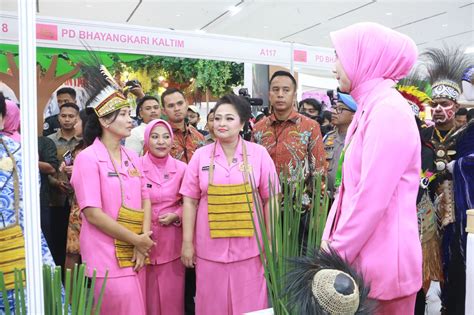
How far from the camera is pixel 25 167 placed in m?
0.88

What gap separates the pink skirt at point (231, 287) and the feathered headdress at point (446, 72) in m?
1.76

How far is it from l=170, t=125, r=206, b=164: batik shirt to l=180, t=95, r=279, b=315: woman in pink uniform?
2.36ft

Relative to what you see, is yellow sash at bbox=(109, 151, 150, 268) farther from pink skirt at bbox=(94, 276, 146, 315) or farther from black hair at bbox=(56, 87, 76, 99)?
black hair at bbox=(56, 87, 76, 99)

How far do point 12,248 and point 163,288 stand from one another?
1053 millimetres

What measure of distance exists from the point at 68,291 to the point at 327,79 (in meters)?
10.5

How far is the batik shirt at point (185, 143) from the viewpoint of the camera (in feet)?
10.1

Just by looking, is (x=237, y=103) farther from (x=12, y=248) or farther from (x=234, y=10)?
(x=234, y=10)

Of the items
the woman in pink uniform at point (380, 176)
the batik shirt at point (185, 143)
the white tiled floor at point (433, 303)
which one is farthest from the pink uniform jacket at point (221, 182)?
the white tiled floor at point (433, 303)

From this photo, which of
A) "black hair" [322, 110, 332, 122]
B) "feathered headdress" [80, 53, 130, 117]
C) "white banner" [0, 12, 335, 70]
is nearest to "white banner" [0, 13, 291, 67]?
"white banner" [0, 12, 335, 70]

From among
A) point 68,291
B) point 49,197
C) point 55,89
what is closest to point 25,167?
point 68,291

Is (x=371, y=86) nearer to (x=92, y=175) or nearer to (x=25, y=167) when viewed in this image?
(x=25, y=167)

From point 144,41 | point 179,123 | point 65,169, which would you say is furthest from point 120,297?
point 144,41

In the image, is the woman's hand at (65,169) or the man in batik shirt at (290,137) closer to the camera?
the man in batik shirt at (290,137)

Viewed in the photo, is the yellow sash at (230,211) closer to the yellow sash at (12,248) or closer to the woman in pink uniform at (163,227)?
the woman in pink uniform at (163,227)
